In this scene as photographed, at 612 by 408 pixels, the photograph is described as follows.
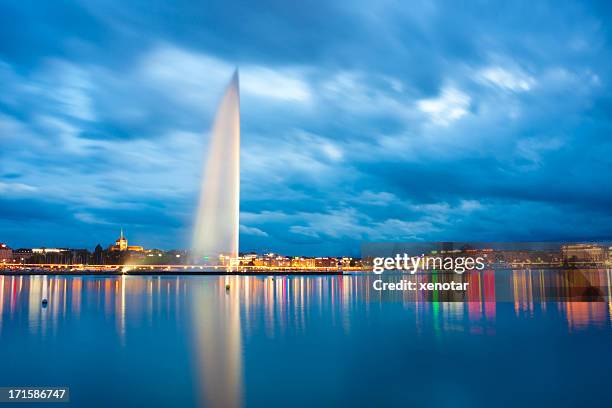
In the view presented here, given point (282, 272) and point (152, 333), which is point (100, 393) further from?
point (282, 272)

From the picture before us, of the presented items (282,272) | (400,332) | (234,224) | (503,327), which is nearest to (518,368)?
(400,332)

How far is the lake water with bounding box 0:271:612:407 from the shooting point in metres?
11.9

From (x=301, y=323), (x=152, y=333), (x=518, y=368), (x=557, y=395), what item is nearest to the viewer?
(x=557, y=395)

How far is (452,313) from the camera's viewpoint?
28.5 m

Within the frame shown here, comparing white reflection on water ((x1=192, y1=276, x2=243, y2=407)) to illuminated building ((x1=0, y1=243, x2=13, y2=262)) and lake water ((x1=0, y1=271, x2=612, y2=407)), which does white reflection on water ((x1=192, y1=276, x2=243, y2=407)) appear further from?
illuminated building ((x1=0, y1=243, x2=13, y2=262))

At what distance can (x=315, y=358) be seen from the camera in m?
16.2

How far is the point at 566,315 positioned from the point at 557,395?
1760 cm

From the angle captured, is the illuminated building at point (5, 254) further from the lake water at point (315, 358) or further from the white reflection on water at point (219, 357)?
the white reflection on water at point (219, 357)

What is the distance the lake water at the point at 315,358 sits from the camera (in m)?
11.9

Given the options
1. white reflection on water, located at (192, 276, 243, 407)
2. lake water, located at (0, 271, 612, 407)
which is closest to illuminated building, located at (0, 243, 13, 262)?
lake water, located at (0, 271, 612, 407)

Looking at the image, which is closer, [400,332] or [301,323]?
[400,332]

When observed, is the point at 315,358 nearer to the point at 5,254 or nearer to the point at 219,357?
the point at 219,357

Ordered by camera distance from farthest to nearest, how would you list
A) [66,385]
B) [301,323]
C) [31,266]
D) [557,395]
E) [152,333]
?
1. [31,266]
2. [301,323]
3. [152,333]
4. [66,385]
5. [557,395]

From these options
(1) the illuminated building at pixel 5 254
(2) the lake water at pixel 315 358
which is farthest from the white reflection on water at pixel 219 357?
(1) the illuminated building at pixel 5 254
